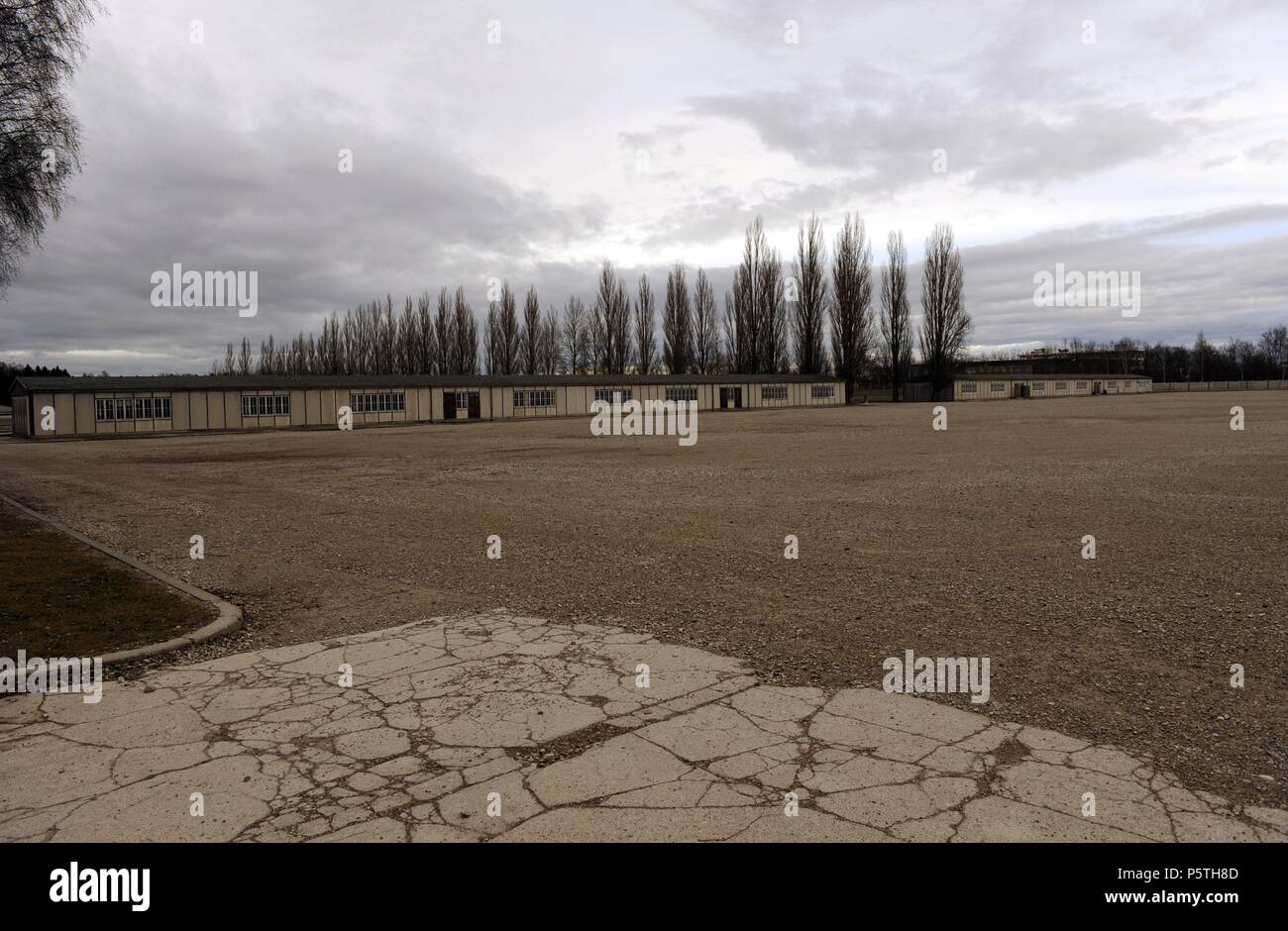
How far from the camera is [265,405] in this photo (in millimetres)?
50688

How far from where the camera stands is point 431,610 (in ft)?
23.5

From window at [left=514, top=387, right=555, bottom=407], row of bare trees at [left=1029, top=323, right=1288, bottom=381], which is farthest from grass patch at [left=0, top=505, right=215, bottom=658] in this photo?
row of bare trees at [left=1029, top=323, right=1288, bottom=381]

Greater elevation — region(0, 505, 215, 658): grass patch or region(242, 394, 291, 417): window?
region(242, 394, 291, 417): window

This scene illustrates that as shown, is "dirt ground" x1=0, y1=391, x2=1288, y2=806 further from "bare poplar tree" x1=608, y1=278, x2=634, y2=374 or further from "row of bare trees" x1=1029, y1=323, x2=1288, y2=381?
"row of bare trees" x1=1029, y1=323, x2=1288, y2=381

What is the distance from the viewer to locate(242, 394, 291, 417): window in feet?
165

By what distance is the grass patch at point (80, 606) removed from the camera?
6199 mm

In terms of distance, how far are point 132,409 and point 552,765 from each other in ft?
168

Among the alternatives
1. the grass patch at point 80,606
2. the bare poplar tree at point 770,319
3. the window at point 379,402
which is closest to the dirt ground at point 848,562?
the grass patch at point 80,606

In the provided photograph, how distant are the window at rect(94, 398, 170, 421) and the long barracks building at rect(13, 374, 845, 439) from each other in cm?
6

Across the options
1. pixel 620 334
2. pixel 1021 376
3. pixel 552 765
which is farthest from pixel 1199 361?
pixel 552 765

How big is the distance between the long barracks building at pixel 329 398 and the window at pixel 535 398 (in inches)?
3.1

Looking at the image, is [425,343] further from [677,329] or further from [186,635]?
[186,635]

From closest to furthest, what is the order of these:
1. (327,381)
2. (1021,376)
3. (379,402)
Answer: (327,381)
(379,402)
(1021,376)

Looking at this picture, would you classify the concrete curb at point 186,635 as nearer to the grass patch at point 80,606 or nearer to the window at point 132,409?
the grass patch at point 80,606
